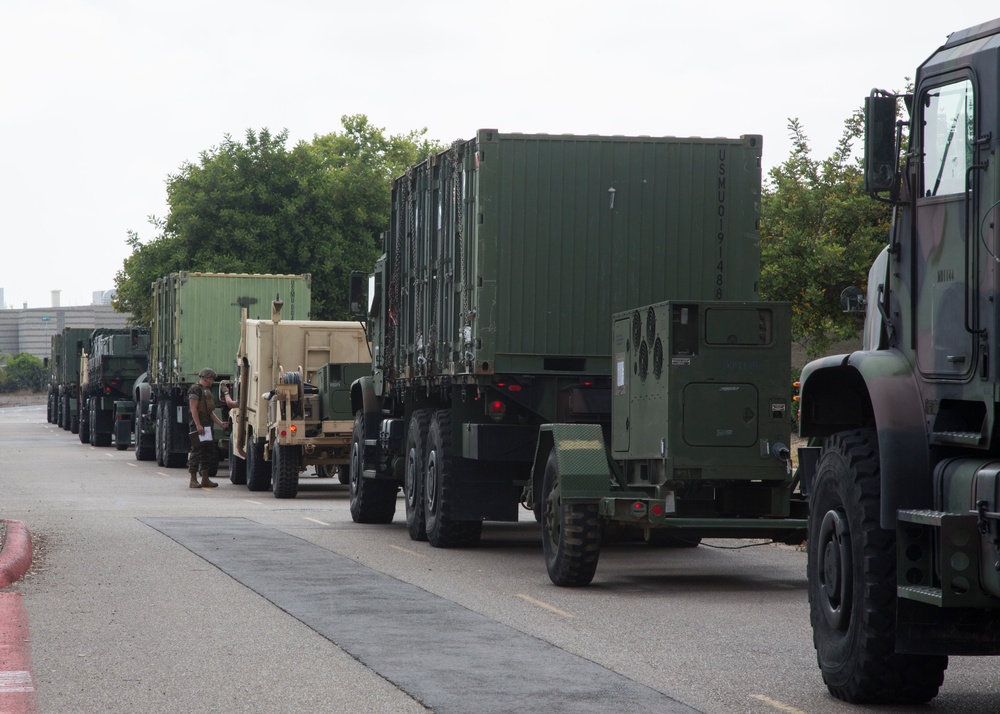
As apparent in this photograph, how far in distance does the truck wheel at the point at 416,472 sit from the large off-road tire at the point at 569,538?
3.80 metres

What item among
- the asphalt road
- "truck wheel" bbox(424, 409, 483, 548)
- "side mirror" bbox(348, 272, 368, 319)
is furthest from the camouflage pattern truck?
"side mirror" bbox(348, 272, 368, 319)

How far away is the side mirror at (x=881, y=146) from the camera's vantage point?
6.92 m

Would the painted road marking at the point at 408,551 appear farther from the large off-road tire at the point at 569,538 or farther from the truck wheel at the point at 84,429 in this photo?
the truck wheel at the point at 84,429

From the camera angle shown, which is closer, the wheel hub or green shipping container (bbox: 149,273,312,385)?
the wheel hub

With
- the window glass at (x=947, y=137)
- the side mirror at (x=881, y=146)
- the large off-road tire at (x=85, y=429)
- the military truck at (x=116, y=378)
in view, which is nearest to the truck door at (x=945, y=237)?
the window glass at (x=947, y=137)

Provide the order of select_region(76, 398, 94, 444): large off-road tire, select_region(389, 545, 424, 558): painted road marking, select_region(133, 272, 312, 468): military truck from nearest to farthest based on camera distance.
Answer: select_region(389, 545, 424, 558): painted road marking
select_region(133, 272, 312, 468): military truck
select_region(76, 398, 94, 444): large off-road tire

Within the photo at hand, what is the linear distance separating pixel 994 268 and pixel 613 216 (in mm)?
7787

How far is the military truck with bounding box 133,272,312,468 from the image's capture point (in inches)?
1185

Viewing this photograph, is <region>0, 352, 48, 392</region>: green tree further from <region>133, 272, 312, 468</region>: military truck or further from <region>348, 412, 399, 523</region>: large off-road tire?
<region>348, 412, 399, 523</region>: large off-road tire

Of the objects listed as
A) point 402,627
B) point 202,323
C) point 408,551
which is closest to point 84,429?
point 202,323

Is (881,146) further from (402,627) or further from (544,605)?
(544,605)

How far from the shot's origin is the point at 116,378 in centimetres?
4259

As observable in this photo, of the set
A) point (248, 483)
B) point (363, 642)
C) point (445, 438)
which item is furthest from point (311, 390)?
point (363, 642)

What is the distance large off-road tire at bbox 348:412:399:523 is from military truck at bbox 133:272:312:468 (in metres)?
10.3
